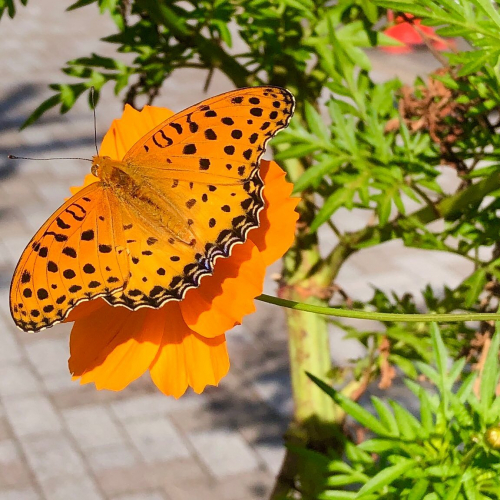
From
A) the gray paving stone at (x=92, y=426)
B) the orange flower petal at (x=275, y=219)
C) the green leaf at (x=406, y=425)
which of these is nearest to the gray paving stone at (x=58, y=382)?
the gray paving stone at (x=92, y=426)

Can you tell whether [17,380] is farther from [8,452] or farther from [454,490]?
[454,490]

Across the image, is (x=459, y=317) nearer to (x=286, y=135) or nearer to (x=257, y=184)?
(x=257, y=184)

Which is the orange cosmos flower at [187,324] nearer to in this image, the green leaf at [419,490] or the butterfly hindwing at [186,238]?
the butterfly hindwing at [186,238]

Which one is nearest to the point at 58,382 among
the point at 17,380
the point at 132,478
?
the point at 17,380

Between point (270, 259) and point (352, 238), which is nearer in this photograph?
point (270, 259)

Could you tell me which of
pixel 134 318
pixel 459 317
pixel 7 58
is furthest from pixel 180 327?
pixel 7 58

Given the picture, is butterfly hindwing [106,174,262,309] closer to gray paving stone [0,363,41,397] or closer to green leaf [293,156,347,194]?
green leaf [293,156,347,194]
